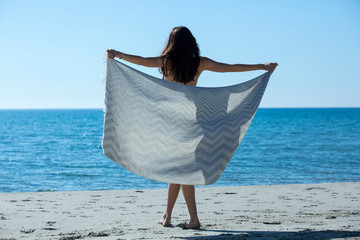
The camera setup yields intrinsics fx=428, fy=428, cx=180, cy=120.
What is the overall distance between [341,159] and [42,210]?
1475cm

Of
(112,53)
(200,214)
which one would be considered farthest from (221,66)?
(200,214)

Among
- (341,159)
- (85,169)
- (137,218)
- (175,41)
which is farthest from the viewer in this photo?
(341,159)

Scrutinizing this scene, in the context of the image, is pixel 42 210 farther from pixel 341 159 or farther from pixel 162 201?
pixel 341 159

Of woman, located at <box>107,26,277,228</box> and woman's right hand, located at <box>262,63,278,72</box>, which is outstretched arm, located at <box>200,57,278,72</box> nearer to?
woman, located at <box>107,26,277,228</box>

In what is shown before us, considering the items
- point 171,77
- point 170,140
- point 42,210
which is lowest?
point 42,210

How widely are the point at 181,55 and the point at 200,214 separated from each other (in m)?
2.06

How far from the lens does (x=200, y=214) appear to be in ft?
16.4

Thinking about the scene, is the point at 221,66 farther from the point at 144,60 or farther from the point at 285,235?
A: the point at 285,235

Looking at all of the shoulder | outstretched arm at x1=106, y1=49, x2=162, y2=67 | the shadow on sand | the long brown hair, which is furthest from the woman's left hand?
the shadow on sand

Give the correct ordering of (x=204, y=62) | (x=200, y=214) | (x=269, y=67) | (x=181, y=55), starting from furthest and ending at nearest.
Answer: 1. (x=200, y=214)
2. (x=269, y=67)
3. (x=204, y=62)
4. (x=181, y=55)

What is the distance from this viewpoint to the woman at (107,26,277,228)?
3.82m

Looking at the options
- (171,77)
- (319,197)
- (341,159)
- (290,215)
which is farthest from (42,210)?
(341,159)

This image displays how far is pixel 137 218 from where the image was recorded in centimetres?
477

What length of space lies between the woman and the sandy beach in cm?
35
